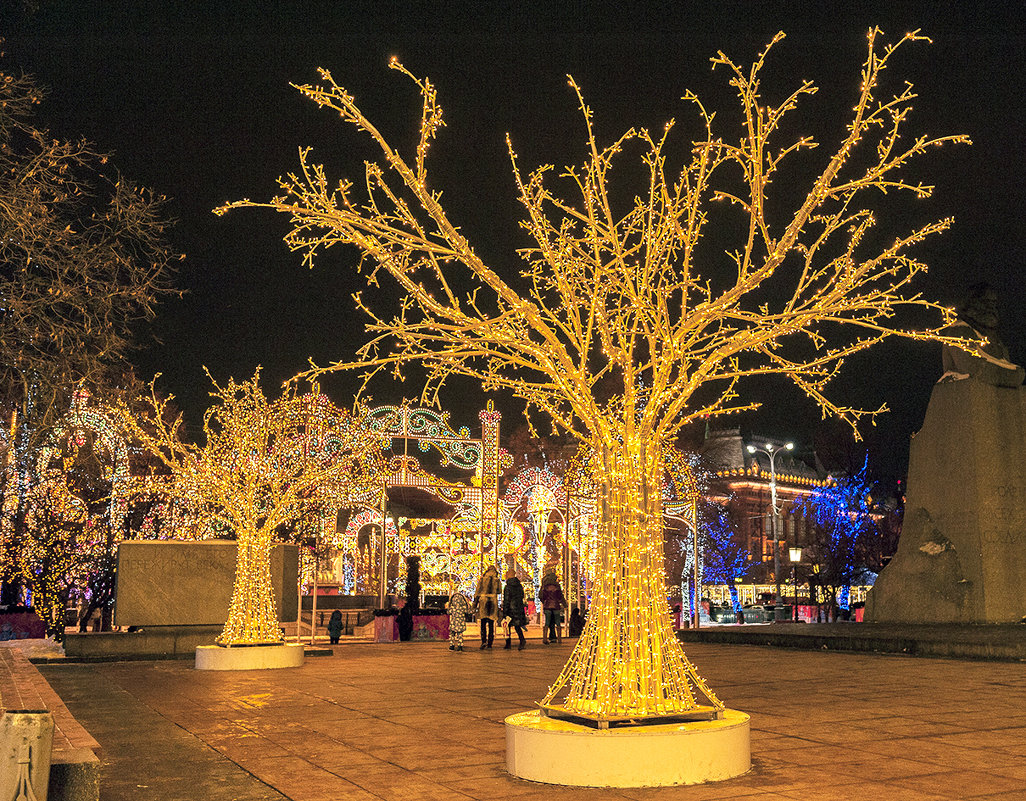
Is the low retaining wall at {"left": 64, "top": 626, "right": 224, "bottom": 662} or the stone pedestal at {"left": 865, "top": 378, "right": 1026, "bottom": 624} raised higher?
the stone pedestal at {"left": 865, "top": 378, "right": 1026, "bottom": 624}

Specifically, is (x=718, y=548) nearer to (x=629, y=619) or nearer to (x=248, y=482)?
(x=248, y=482)

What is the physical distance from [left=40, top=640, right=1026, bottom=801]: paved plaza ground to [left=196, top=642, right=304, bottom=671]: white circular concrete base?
0.46 meters

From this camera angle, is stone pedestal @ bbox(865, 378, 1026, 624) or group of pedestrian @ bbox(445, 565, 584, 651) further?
group of pedestrian @ bbox(445, 565, 584, 651)

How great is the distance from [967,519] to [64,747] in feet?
53.6

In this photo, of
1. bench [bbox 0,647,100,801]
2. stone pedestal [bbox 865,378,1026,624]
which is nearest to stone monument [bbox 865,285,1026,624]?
stone pedestal [bbox 865,378,1026,624]

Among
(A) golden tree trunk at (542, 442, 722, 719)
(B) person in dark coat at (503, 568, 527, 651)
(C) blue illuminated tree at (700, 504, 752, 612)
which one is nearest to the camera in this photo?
(A) golden tree trunk at (542, 442, 722, 719)

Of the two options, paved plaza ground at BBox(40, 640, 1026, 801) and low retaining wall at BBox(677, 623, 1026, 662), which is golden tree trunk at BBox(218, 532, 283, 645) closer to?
paved plaza ground at BBox(40, 640, 1026, 801)

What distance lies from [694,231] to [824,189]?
1.01 m

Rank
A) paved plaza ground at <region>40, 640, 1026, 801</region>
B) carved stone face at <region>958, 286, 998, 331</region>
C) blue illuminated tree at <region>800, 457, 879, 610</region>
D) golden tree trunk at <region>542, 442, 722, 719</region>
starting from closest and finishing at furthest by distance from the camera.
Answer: paved plaza ground at <region>40, 640, 1026, 801</region>, golden tree trunk at <region>542, 442, 722, 719</region>, carved stone face at <region>958, 286, 998, 331</region>, blue illuminated tree at <region>800, 457, 879, 610</region>

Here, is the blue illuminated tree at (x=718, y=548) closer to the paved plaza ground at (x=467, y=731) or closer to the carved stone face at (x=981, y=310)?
the carved stone face at (x=981, y=310)

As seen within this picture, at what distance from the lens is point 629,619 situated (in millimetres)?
7793

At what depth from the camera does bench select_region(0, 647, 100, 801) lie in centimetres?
600

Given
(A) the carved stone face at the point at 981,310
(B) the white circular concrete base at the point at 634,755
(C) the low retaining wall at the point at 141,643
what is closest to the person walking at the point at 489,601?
(C) the low retaining wall at the point at 141,643

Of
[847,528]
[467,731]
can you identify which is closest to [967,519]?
[467,731]
